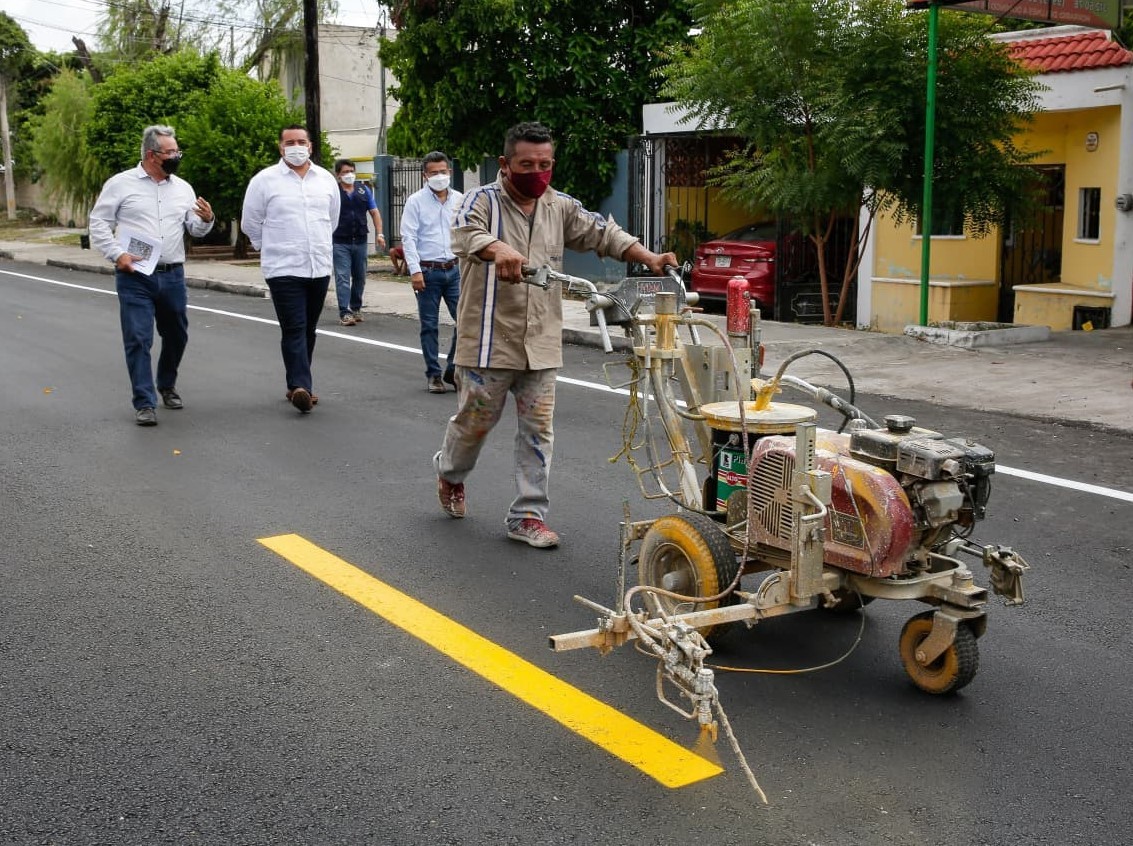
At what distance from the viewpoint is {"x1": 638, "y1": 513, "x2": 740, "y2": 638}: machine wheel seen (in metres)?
4.36

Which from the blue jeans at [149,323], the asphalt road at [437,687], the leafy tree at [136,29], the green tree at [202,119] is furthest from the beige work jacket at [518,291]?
the leafy tree at [136,29]

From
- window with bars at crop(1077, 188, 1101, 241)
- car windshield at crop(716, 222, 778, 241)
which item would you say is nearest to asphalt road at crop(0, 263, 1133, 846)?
window with bars at crop(1077, 188, 1101, 241)

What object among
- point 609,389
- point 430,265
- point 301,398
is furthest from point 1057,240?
point 301,398

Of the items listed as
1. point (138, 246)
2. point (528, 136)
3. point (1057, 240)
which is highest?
point (528, 136)

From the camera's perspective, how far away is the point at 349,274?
1563cm

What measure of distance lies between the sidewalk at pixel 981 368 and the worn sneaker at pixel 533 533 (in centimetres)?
→ 485

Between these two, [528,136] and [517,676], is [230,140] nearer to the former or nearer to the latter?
[528,136]

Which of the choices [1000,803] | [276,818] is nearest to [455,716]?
[276,818]

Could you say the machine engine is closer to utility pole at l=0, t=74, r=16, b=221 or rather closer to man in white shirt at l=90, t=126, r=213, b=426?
man in white shirt at l=90, t=126, r=213, b=426

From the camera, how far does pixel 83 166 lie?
112ft

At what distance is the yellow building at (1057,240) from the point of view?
14133 mm

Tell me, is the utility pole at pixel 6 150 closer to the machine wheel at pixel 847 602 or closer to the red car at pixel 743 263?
the red car at pixel 743 263

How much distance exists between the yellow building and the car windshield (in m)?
1.71

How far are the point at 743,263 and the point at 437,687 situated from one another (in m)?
13.4
